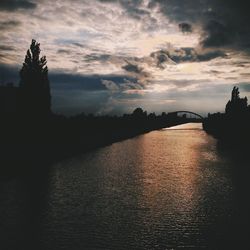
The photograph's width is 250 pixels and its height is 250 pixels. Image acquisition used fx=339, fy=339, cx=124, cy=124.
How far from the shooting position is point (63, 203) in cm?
1552

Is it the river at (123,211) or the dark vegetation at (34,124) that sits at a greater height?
the dark vegetation at (34,124)


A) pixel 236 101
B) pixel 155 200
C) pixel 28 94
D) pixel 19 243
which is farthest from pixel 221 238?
pixel 236 101

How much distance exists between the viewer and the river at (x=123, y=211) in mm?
10859

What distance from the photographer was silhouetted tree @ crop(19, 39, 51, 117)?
140ft

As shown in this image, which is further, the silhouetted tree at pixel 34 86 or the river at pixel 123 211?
the silhouetted tree at pixel 34 86

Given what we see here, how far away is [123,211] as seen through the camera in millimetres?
14203

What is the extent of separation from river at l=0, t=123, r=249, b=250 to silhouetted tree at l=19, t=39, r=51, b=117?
780 inches

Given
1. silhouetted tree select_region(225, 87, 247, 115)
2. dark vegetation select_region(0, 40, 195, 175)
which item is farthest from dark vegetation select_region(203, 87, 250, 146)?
dark vegetation select_region(0, 40, 195, 175)

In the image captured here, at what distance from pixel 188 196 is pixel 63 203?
20.7ft

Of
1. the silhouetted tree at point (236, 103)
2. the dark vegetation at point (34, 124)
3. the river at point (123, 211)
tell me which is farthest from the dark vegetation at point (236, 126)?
the river at point (123, 211)

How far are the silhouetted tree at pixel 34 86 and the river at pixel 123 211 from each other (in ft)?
65.0

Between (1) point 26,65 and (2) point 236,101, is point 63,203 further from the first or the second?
(2) point 236,101

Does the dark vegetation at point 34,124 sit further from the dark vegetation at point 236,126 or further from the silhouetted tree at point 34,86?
the dark vegetation at point 236,126

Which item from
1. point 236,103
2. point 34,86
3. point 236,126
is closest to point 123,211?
point 34,86
